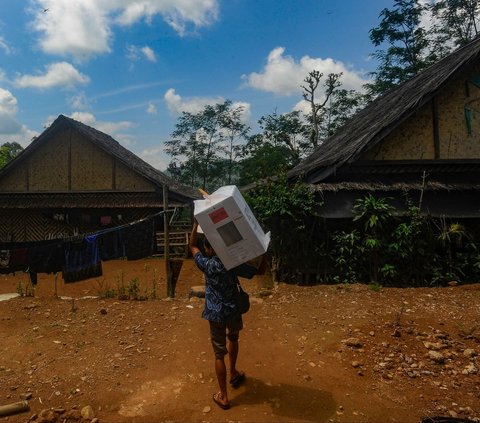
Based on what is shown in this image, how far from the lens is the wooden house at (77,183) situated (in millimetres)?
13016

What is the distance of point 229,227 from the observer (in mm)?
2889

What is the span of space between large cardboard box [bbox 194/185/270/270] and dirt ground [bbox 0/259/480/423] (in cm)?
152

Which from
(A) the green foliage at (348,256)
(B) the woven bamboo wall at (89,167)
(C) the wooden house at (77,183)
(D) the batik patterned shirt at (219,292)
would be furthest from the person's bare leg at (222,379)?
(B) the woven bamboo wall at (89,167)

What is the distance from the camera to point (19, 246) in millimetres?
7230

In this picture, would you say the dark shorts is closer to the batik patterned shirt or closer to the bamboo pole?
the batik patterned shirt

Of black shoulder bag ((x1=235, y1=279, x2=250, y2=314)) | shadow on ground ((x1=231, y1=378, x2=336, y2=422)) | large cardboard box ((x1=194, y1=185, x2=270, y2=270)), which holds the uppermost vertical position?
large cardboard box ((x1=194, y1=185, x2=270, y2=270))

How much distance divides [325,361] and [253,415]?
1354 millimetres

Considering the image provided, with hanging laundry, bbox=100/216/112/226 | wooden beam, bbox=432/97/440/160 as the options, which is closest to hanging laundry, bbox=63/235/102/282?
hanging laundry, bbox=100/216/112/226

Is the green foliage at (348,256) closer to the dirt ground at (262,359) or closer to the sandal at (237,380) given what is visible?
the dirt ground at (262,359)

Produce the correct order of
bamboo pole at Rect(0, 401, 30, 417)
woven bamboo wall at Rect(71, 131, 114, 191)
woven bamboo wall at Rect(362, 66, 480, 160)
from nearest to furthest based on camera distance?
bamboo pole at Rect(0, 401, 30, 417), woven bamboo wall at Rect(362, 66, 480, 160), woven bamboo wall at Rect(71, 131, 114, 191)

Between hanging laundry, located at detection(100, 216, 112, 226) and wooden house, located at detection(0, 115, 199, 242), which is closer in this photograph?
wooden house, located at detection(0, 115, 199, 242)

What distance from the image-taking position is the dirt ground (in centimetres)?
322

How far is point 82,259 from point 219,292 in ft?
16.2

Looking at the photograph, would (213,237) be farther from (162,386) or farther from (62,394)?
(62,394)
